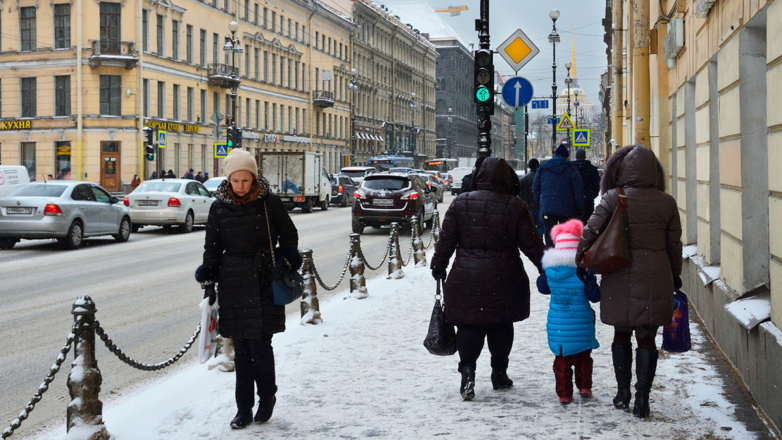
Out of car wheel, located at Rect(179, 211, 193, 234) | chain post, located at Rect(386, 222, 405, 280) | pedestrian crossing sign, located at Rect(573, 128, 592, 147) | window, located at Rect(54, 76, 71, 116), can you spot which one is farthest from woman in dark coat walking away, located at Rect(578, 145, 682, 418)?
window, located at Rect(54, 76, 71, 116)

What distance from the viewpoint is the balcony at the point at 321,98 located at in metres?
74.2

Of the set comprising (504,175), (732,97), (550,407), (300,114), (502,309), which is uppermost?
(300,114)

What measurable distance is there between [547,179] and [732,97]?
205 inches

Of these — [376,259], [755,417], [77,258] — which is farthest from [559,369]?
[77,258]

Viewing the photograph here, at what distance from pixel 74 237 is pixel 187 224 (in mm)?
5758

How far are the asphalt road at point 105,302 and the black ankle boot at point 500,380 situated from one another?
2.75 m

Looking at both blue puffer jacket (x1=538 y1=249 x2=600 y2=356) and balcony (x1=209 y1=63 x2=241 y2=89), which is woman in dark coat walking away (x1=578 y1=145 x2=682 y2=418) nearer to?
blue puffer jacket (x1=538 y1=249 x2=600 y2=356)

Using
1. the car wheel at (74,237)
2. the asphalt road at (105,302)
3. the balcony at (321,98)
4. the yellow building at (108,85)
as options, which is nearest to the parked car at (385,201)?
the asphalt road at (105,302)

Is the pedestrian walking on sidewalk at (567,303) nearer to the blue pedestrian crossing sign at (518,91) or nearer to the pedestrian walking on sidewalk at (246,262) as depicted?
the pedestrian walking on sidewalk at (246,262)

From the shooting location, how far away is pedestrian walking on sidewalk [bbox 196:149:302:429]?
17.7ft

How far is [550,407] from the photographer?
5898mm

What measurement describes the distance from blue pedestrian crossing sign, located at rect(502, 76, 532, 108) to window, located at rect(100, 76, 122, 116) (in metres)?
35.6

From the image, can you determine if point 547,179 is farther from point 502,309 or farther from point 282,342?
point 502,309

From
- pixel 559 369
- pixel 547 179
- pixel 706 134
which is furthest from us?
pixel 547 179
